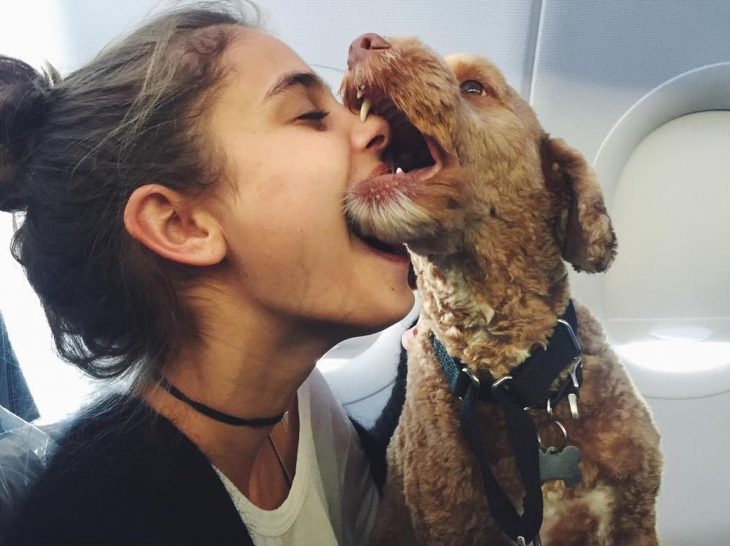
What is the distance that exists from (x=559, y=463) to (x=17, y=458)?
0.64m

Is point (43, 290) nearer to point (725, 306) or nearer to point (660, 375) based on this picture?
point (660, 375)

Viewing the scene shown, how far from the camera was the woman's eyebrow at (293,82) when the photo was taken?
2.19 ft

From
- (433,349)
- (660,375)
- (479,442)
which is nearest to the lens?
(479,442)

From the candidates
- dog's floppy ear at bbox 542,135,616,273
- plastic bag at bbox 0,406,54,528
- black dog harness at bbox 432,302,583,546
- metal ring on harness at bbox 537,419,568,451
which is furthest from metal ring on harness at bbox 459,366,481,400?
plastic bag at bbox 0,406,54,528

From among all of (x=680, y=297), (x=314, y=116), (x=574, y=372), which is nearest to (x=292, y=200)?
(x=314, y=116)

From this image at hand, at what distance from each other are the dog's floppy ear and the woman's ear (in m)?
0.46

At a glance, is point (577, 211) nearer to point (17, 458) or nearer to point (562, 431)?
point (562, 431)

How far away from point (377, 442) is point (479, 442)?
13.0 inches

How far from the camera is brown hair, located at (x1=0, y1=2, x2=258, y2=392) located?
0.66 metres

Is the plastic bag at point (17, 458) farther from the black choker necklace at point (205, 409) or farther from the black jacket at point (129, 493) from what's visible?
the black choker necklace at point (205, 409)

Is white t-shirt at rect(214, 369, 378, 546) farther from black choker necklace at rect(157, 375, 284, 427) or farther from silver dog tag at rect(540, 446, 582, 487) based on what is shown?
silver dog tag at rect(540, 446, 582, 487)

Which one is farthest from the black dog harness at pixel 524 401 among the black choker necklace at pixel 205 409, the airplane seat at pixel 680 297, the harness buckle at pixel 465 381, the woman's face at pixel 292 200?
the airplane seat at pixel 680 297

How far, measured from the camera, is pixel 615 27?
1.23 metres

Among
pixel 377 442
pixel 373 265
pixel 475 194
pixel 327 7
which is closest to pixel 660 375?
pixel 377 442
